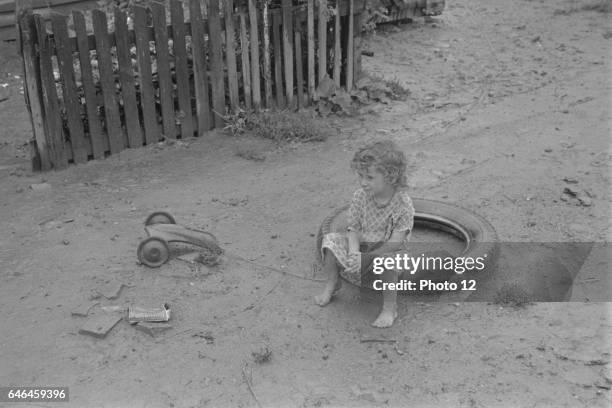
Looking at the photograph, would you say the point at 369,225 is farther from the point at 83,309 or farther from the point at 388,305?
the point at 83,309

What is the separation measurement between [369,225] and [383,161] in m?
0.48

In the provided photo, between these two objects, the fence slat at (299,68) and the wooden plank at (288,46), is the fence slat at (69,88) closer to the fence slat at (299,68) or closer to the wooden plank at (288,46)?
the wooden plank at (288,46)

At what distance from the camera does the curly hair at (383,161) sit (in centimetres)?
456

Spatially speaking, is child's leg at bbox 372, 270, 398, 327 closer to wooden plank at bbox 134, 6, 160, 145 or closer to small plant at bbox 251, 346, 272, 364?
small plant at bbox 251, 346, 272, 364

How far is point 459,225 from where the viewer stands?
5.64 meters

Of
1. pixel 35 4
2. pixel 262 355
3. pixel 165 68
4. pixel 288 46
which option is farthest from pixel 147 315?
pixel 35 4

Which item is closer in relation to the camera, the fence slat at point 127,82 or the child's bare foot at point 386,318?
the child's bare foot at point 386,318

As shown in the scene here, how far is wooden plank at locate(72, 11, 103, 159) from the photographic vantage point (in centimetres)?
698

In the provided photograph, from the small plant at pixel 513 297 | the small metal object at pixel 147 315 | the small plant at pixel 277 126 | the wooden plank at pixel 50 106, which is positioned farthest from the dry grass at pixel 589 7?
the small metal object at pixel 147 315

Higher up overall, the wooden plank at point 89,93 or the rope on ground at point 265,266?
the wooden plank at point 89,93

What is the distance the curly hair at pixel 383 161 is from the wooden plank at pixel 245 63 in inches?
145

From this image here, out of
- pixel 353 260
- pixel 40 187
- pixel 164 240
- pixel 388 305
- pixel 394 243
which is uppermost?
pixel 394 243

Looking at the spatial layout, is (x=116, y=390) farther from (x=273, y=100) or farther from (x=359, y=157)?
(x=273, y=100)

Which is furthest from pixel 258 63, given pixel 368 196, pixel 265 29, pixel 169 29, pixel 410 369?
pixel 410 369
